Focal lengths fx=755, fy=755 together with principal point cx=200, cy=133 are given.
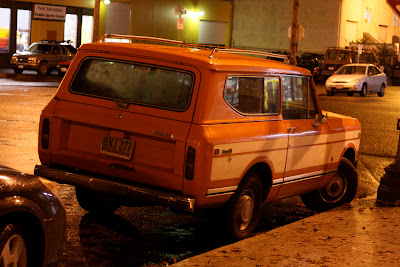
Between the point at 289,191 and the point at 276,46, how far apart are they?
5125 cm

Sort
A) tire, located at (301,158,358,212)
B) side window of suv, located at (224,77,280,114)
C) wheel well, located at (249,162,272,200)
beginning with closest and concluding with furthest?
side window of suv, located at (224,77,280,114) → wheel well, located at (249,162,272,200) → tire, located at (301,158,358,212)

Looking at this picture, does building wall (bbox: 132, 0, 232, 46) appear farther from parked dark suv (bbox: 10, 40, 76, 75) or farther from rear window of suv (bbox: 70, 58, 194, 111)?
rear window of suv (bbox: 70, 58, 194, 111)

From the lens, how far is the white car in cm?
3453

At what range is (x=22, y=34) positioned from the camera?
40812 millimetres

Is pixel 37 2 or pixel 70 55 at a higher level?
pixel 37 2

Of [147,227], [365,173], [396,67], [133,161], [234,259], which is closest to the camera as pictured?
[234,259]

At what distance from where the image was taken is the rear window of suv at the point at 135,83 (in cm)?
718

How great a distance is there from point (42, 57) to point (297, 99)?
2750 centimetres

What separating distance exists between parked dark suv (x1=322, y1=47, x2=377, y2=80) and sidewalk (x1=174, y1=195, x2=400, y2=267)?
37.7 meters

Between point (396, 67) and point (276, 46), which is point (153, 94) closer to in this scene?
point (396, 67)

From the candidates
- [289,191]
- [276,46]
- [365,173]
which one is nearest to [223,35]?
[276,46]

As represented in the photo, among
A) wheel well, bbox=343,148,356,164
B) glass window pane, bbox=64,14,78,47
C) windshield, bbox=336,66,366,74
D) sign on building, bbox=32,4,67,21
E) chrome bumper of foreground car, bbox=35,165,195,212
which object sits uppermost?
sign on building, bbox=32,4,67,21

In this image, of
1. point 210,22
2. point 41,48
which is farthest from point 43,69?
point 210,22

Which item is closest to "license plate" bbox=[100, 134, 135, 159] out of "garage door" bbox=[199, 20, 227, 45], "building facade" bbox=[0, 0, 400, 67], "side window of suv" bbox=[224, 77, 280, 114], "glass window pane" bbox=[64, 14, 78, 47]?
"side window of suv" bbox=[224, 77, 280, 114]
